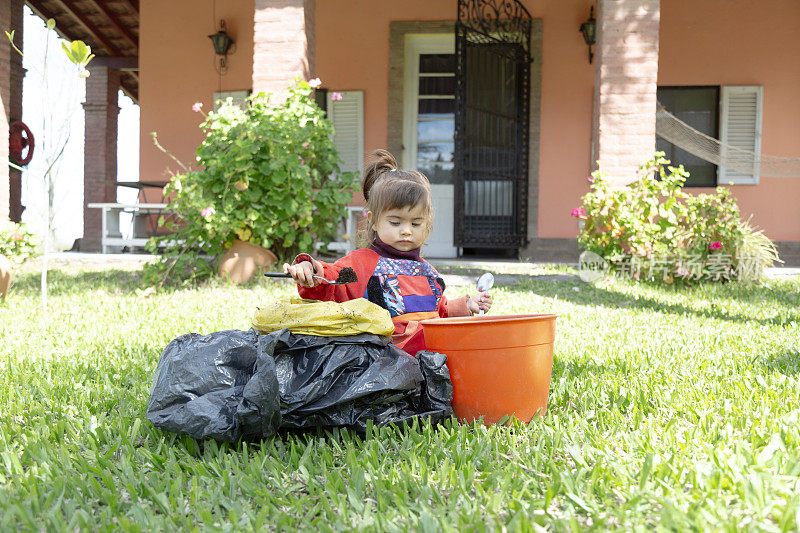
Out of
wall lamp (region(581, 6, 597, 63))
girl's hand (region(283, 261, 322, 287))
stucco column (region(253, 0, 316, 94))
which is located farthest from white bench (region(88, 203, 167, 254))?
girl's hand (region(283, 261, 322, 287))

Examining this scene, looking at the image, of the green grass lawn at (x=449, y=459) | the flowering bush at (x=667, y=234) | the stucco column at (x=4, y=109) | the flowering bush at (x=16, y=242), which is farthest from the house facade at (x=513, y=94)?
the green grass lawn at (x=449, y=459)

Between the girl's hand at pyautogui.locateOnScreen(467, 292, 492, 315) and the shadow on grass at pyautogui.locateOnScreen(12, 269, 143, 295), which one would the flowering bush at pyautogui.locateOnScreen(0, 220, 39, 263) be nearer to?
the shadow on grass at pyautogui.locateOnScreen(12, 269, 143, 295)

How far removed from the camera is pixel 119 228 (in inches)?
329

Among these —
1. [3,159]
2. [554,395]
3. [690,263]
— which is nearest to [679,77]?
[690,263]

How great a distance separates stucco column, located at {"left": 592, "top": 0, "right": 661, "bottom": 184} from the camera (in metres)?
5.66

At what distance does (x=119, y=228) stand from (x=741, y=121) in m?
8.06

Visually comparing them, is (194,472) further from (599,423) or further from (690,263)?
(690,263)

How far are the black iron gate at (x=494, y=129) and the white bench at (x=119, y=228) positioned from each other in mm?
3796

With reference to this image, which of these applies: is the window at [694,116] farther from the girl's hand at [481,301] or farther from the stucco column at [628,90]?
the girl's hand at [481,301]

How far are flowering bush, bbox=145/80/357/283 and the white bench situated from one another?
8.95 ft

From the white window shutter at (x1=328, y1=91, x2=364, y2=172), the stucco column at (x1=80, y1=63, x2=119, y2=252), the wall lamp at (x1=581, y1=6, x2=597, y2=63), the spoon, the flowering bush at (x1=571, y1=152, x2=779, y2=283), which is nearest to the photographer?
the spoon

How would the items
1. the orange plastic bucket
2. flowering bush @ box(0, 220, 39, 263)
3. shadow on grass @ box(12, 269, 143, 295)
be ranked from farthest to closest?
flowering bush @ box(0, 220, 39, 263) → shadow on grass @ box(12, 269, 143, 295) → the orange plastic bucket

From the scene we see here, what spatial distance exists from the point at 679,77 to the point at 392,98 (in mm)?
3590

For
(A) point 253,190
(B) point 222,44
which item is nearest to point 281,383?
(A) point 253,190
